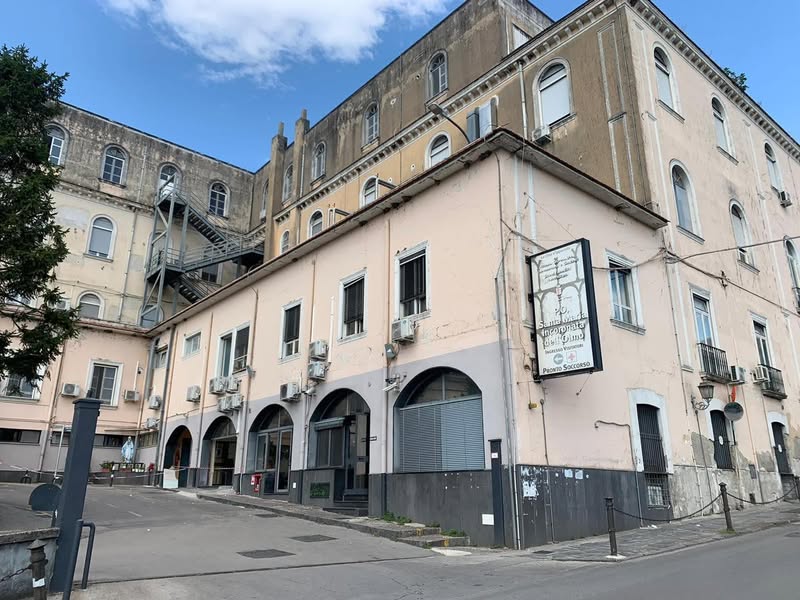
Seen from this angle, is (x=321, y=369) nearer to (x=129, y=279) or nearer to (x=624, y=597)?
(x=624, y=597)

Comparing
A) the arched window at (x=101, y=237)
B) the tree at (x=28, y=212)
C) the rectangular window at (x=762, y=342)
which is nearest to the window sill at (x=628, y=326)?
the rectangular window at (x=762, y=342)

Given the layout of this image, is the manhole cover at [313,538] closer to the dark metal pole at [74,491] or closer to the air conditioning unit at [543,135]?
the dark metal pole at [74,491]

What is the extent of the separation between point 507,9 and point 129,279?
23.1 meters

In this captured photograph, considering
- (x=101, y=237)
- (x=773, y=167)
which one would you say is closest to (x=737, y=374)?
(x=773, y=167)

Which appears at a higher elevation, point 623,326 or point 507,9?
point 507,9

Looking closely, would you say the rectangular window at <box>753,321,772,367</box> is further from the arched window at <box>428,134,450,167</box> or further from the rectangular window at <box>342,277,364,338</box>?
the rectangular window at <box>342,277,364,338</box>

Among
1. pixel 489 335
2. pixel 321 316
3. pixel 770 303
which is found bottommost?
pixel 489 335

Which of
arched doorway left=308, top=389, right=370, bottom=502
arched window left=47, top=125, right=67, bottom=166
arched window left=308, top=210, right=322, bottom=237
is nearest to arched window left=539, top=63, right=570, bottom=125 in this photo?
arched doorway left=308, top=389, right=370, bottom=502

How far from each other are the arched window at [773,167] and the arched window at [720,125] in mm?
3876

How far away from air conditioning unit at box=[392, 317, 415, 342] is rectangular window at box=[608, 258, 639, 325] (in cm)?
495

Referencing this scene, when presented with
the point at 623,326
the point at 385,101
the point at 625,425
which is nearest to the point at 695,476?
the point at 625,425

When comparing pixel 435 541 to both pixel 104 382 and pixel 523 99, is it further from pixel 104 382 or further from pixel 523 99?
pixel 104 382

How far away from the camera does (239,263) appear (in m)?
34.7

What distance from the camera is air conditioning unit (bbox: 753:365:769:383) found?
62.5 feet
